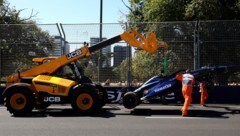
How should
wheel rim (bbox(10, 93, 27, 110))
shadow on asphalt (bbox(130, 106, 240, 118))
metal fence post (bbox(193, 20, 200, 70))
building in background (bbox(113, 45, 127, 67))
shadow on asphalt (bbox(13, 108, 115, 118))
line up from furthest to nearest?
building in background (bbox(113, 45, 127, 67)), metal fence post (bbox(193, 20, 200, 70)), wheel rim (bbox(10, 93, 27, 110)), shadow on asphalt (bbox(13, 108, 115, 118)), shadow on asphalt (bbox(130, 106, 240, 118))

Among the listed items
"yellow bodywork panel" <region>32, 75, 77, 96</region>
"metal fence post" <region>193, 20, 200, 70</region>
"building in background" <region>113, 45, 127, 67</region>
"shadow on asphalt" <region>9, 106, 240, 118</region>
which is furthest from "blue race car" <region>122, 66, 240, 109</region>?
"building in background" <region>113, 45, 127, 67</region>

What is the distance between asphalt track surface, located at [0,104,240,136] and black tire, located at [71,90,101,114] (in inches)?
12.0

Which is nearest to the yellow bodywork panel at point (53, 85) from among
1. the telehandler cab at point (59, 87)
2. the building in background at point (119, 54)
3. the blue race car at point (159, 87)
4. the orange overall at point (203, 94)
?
the telehandler cab at point (59, 87)

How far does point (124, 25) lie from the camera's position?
19.6 metres

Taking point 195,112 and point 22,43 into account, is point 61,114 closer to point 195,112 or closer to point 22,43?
point 195,112

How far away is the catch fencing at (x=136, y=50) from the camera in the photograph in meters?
19.2

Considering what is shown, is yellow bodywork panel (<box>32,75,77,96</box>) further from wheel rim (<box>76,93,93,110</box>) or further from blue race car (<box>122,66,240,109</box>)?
blue race car (<box>122,66,240,109</box>)

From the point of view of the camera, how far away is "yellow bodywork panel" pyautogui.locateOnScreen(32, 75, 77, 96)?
1448cm

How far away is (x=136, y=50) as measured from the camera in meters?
19.6

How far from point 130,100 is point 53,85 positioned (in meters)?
2.67

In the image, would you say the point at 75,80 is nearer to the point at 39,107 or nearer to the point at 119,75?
the point at 39,107

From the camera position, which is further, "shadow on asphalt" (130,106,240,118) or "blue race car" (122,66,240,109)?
"blue race car" (122,66,240,109)

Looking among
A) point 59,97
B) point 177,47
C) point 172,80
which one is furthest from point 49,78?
point 177,47

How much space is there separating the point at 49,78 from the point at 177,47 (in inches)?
268
